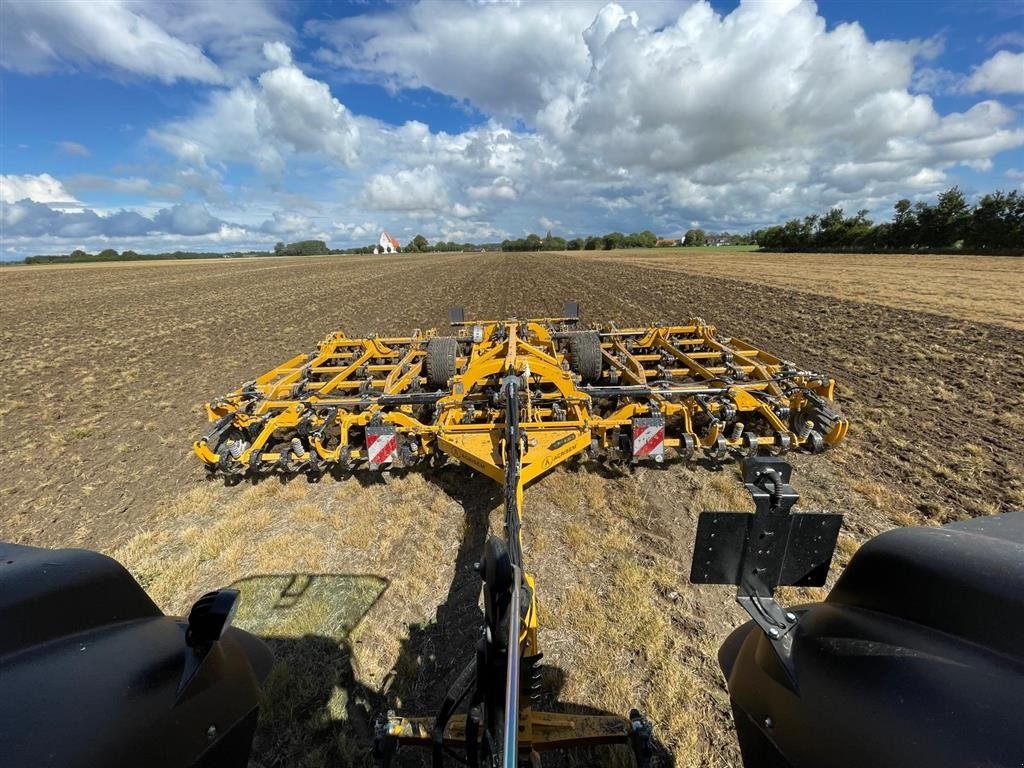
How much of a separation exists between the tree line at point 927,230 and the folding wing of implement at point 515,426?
66840mm

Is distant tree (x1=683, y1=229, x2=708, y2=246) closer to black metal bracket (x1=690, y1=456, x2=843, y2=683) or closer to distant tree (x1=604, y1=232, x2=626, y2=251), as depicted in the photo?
distant tree (x1=604, y1=232, x2=626, y2=251)

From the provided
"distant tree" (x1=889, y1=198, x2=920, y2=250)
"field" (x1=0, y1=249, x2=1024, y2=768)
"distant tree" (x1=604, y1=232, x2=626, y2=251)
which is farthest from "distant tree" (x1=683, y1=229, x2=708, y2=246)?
"field" (x1=0, y1=249, x2=1024, y2=768)

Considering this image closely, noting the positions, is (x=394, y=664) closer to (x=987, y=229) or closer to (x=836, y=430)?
(x=836, y=430)

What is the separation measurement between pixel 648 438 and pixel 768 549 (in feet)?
10.9

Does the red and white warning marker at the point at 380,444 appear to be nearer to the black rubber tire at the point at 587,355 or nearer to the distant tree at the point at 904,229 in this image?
the black rubber tire at the point at 587,355

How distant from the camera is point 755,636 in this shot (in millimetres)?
1720

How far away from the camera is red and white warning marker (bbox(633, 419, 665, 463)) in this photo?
4848 millimetres

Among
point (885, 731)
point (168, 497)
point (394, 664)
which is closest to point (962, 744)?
point (885, 731)

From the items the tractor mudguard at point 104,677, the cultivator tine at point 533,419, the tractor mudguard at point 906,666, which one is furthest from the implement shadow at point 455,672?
the tractor mudguard at point 104,677

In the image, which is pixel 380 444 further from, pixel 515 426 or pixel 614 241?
pixel 614 241

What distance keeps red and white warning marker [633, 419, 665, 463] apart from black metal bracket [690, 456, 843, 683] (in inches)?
127

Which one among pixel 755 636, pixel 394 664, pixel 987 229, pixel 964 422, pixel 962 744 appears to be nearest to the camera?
pixel 962 744

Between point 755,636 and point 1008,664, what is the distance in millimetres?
738

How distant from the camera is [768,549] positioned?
1595 millimetres
